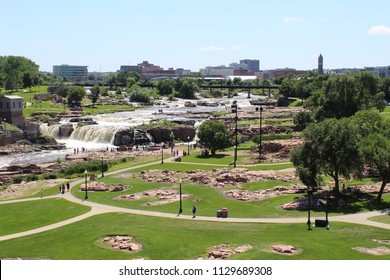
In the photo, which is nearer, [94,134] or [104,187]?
[104,187]

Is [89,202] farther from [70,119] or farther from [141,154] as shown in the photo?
[70,119]

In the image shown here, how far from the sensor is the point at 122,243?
3253 centimetres

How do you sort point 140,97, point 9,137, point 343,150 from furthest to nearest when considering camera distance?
1. point 140,97
2. point 9,137
3. point 343,150

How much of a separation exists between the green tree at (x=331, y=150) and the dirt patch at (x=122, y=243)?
17.7 metres

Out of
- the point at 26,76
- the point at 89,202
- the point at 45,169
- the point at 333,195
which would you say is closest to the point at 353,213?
the point at 333,195

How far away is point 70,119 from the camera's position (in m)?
121

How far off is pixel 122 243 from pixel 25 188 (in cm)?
2927

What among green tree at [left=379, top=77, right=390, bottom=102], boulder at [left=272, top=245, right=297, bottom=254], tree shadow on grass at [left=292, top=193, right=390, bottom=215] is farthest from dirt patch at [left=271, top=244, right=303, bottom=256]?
green tree at [left=379, top=77, right=390, bottom=102]

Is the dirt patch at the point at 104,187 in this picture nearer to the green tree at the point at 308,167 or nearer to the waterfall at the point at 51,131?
the green tree at the point at 308,167

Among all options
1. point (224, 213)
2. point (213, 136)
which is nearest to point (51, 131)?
point (213, 136)

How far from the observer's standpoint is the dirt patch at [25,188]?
54.5 metres

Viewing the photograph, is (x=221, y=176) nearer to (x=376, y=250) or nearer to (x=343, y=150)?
(x=343, y=150)

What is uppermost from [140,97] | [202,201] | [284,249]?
[140,97]

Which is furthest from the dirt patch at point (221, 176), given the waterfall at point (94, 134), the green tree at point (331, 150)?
the waterfall at point (94, 134)
